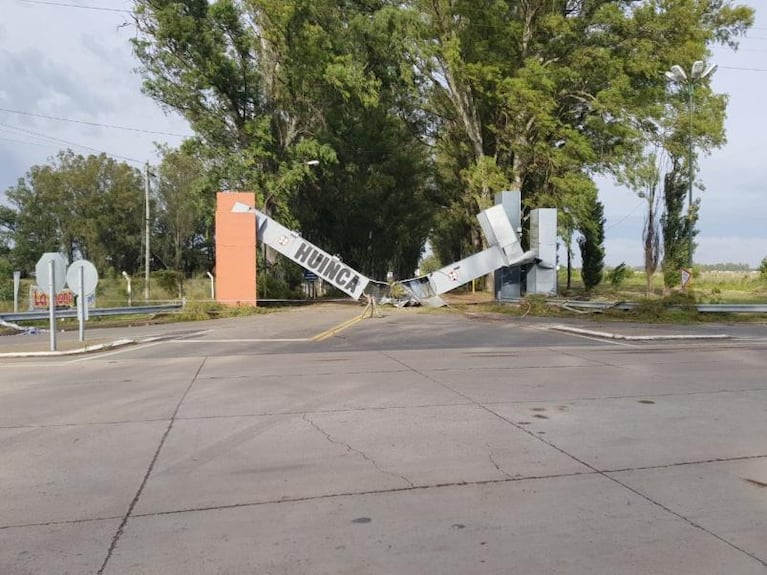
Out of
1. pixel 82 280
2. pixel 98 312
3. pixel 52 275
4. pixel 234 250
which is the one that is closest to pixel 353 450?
pixel 52 275

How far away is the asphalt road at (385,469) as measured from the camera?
4039 mm

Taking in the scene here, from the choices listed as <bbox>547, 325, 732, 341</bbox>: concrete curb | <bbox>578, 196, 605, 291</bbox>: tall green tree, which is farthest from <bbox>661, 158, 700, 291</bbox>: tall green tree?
<bbox>578, 196, 605, 291</bbox>: tall green tree

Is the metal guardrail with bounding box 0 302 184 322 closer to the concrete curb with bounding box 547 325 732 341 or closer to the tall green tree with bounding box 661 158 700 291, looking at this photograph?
the concrete curb with bounding box 547 325 732 341

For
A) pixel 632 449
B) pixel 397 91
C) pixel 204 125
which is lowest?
pixel 632 449

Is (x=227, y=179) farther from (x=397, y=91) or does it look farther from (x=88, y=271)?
(x=88, y=271)

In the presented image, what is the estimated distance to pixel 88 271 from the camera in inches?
616

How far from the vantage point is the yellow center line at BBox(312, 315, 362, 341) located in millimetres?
16844

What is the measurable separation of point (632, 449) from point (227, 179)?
29169 mm

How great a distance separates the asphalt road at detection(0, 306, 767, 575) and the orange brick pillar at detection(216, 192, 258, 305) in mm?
15823

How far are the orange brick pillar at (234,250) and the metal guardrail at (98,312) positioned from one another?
223 cm

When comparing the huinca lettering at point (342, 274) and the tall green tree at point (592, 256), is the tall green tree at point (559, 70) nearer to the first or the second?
the tall green tree at point (592, 256)

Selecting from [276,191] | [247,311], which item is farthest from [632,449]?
[276,191]

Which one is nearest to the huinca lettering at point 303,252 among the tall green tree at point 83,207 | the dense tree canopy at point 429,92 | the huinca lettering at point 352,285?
the huinca lettering at point 352,285

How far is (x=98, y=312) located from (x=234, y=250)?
640 centimetres
